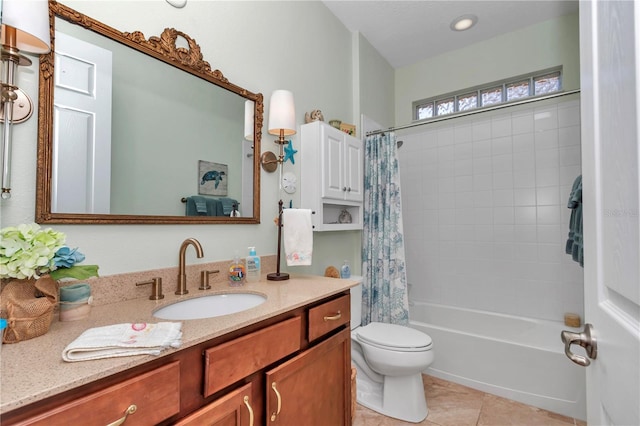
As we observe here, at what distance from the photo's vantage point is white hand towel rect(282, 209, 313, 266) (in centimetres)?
160

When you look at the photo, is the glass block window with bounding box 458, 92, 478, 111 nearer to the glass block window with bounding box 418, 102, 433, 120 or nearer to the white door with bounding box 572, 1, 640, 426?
the glass block window with bounding box 418, 102, 433, 120

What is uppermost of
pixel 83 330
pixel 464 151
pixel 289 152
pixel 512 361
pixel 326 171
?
pixel 464 151

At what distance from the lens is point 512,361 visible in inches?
80.7

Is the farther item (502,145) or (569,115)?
(502,145)

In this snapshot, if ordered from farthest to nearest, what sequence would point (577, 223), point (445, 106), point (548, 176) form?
point (445, 106)
point (548, 176)
point (577, 223)

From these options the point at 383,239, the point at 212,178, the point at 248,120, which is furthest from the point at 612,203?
the point at 383,239

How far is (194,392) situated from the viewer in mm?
766

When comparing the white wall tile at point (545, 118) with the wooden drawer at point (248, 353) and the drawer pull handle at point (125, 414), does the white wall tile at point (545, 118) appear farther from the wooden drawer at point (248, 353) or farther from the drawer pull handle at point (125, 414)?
the drawer pull handle at point (125, 414)

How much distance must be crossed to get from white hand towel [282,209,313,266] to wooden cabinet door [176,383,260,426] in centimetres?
76

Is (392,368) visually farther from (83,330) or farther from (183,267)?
(83,330)

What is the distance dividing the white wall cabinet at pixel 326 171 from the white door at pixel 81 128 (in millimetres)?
1104

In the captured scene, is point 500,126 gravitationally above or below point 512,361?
above

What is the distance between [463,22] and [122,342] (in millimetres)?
3154

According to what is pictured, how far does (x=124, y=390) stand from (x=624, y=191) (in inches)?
37.7
